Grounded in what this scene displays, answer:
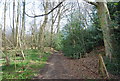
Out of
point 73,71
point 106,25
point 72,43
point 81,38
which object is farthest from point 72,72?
point 72,43

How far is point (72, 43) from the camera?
11.6 metres

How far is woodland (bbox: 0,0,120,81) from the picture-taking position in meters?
4.99

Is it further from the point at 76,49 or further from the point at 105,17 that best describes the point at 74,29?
the point at 105,17

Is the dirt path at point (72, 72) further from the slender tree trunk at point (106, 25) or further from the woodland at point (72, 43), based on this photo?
the slender tree trunk at point (106, 25)

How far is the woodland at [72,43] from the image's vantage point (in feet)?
16.4

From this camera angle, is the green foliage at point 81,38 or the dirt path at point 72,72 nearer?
the dirt path at point 72,72

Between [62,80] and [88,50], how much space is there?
21.5 feet

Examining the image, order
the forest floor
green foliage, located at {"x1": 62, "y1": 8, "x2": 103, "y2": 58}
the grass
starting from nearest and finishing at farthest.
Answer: the forest floor
the grass
green foliage, located at {"x1": 62, "y1": 8, "x2": 103, "y2": 58}

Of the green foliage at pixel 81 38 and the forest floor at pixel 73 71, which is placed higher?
the green foliage at pixel 81 38

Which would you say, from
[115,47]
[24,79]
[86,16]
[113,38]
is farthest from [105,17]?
[86,16]

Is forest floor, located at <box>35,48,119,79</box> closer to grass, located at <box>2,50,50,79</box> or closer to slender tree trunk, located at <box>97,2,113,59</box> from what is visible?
grass, located at <box>2,50,50,79</box>

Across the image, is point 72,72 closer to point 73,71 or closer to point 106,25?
point 73,71

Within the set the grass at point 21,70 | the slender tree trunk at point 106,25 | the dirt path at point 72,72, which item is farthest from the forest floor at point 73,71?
the slender tree trunk at point 106,25

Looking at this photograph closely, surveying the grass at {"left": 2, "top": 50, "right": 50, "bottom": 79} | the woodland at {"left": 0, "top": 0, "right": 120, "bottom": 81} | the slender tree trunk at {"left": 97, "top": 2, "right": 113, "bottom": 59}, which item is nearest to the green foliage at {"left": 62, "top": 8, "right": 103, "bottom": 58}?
the woodland at {"left": 0, "top": 0, "right": 120, "bottom": 81}
